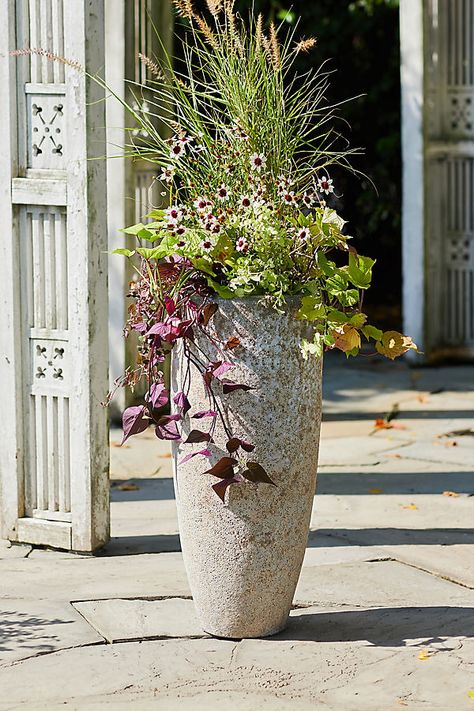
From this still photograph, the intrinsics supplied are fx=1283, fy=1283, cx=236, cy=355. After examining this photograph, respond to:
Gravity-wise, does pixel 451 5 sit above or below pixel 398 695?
above

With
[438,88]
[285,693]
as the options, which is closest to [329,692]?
[285,693]

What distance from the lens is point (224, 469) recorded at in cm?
385

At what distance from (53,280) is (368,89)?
25.9 feet

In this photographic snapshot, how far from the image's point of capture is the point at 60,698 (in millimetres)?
3635

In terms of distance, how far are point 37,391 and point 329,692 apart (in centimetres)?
195

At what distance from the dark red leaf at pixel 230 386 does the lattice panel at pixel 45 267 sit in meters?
1.29

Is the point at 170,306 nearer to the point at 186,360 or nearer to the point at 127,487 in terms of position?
the point at 186,360

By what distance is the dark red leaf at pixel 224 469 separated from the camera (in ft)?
12.6

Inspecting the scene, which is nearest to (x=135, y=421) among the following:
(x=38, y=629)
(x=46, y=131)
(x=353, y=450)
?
(x=38, y=629)

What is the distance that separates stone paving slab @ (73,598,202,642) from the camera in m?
4.14

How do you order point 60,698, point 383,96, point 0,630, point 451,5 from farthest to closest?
point 383,96
point 451,5
point 0,630
point 60,698

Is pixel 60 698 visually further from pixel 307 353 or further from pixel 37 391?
pixel 37 391

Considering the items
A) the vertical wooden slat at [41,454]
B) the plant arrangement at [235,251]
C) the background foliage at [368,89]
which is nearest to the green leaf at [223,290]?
the plant arrangement at [235,251]

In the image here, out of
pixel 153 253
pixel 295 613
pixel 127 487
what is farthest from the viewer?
pixel 127 487
